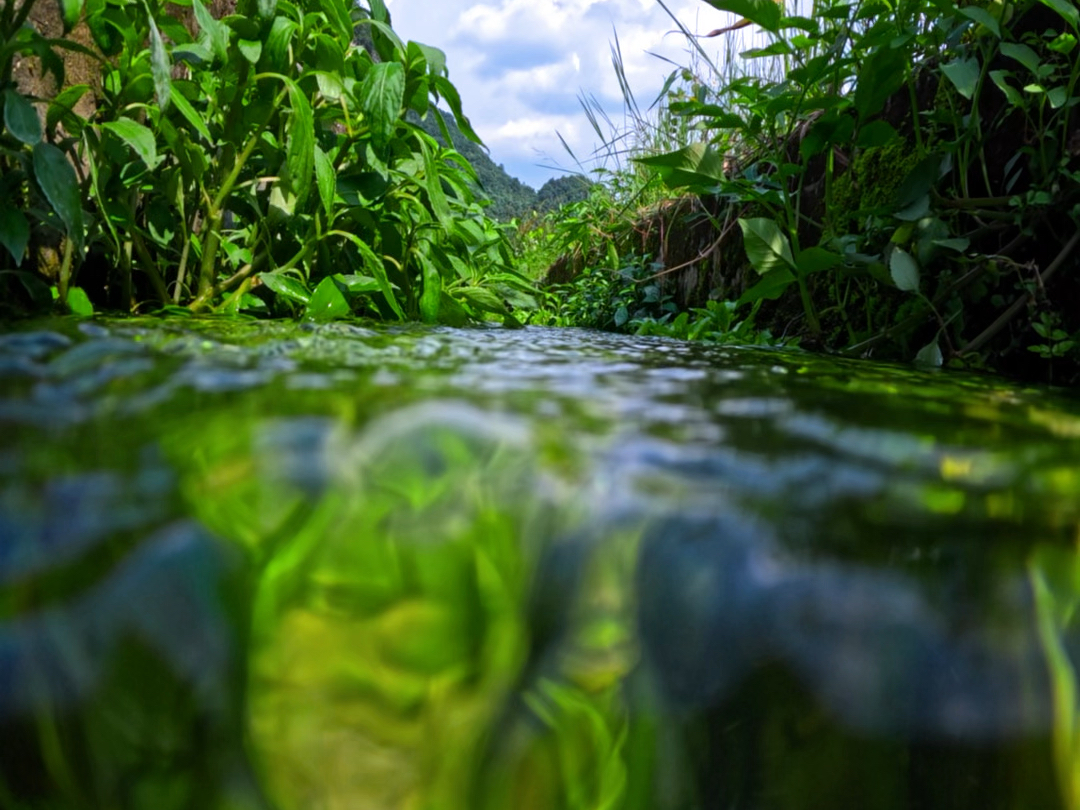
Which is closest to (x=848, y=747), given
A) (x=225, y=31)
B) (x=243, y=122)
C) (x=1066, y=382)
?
(x=1066, y=382)

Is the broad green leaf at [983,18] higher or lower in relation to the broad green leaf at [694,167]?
higher

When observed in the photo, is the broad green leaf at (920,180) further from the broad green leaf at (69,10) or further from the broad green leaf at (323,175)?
the broad green leaf at (69,10)

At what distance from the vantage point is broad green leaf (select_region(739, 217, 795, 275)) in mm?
1402

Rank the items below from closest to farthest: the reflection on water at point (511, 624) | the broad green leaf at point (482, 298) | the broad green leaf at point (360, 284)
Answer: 1. the reflection on water at point (511, 624)
2. the broad green leaf at point (360, 284)
3. the broad green leaf at point (482, 298)

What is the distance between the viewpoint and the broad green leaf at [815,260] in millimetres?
1339

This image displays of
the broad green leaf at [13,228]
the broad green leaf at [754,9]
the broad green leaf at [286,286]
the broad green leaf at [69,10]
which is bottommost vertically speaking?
the broad green leaf at [286,286]

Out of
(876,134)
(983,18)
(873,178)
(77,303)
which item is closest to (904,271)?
(876,134)

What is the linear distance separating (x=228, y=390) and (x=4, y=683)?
30 centimetres

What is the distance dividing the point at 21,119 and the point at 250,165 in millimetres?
662

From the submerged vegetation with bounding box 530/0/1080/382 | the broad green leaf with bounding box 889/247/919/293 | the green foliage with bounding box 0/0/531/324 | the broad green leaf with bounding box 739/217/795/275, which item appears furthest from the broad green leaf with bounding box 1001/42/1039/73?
the green foliage with bounding box 0/0/531/324

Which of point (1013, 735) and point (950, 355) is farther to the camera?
point (950, 355)

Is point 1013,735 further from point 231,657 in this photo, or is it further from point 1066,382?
point 1066,382

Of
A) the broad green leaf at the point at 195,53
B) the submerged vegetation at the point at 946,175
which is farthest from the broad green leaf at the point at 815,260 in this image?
the broad green leaf at the point at 195,53

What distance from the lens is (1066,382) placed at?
1238 mm
